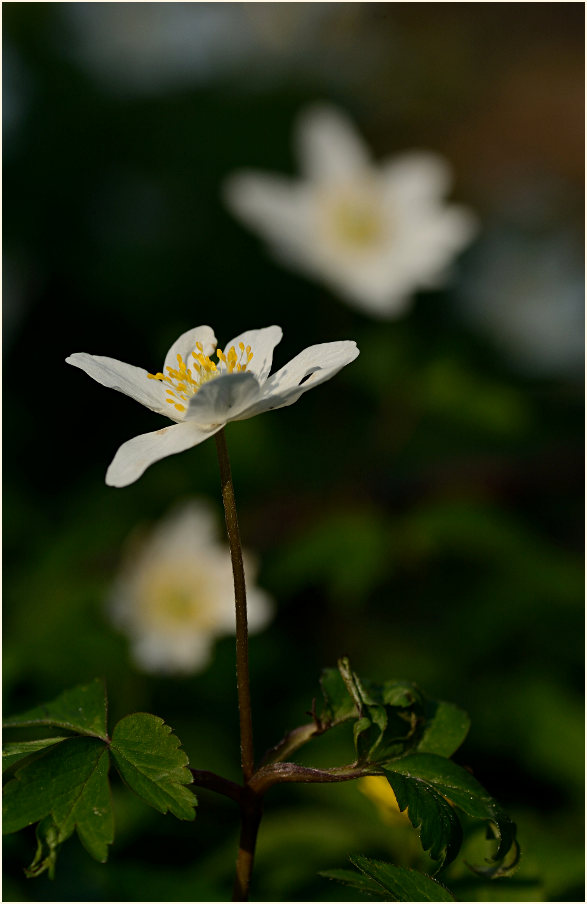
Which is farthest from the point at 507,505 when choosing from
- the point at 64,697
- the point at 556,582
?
the point at 64,697

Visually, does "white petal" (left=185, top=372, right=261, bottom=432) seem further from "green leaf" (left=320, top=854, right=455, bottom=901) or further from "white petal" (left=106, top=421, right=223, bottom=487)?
"green leaf" (left=320, top=854, right=455, bottom=901)

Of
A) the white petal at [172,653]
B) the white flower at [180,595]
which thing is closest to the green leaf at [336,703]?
the white flower at [180,595]

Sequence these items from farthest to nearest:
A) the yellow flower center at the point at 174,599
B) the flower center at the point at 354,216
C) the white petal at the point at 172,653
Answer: the flower center at the point at 354,216 → the yellow flower center at the point at 174,599 → the white petal at the point at 172,653

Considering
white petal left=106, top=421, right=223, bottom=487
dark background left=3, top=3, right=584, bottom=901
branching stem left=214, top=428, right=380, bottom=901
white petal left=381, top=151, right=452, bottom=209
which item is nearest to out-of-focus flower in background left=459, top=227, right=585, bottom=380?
dark background left=3, top=3, right=584, bottom=901

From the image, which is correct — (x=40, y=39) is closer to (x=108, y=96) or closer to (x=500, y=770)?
(x=108, y=96)

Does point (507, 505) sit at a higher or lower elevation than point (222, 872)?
higher

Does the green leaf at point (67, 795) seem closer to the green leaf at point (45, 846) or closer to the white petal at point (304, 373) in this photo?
the green leaf at point (45, 846)
